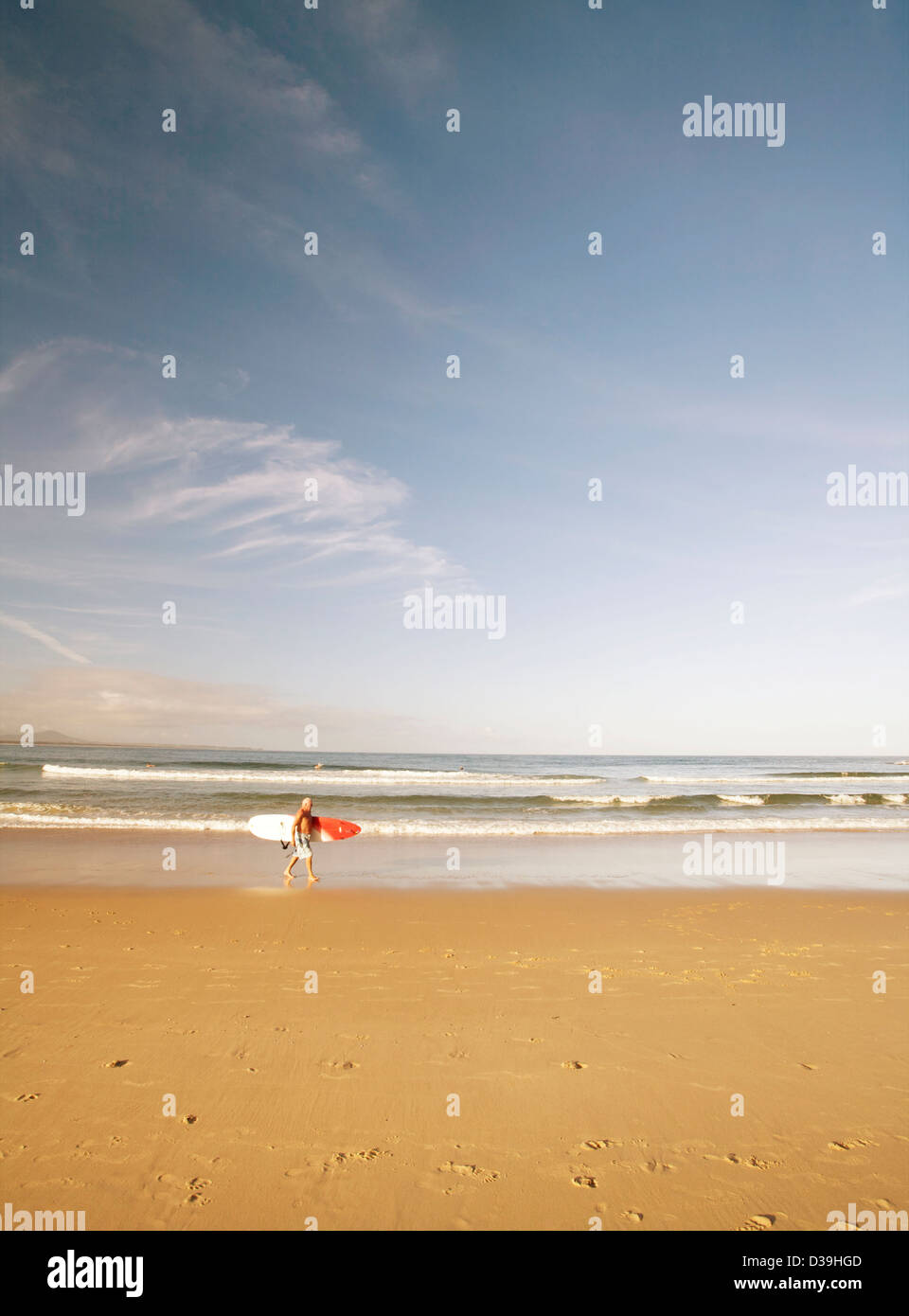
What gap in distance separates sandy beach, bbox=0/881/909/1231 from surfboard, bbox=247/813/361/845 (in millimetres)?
6469

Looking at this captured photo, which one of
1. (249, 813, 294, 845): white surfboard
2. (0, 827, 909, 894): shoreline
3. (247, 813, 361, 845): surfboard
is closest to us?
(0, 827, 909, 894): shoreline

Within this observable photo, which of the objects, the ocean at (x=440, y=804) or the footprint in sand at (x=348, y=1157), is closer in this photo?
the footprint in sand at (x=348, y=1157)

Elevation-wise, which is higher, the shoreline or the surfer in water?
the surfer in water

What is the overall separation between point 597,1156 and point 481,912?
20.7 ft

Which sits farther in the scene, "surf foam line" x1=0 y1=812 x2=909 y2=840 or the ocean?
the ocean

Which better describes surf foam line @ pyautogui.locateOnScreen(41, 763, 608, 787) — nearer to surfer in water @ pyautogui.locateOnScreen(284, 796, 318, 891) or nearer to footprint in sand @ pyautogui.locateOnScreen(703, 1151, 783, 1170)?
surfer in water @ pyautogui.locateOnScreen(284, 796, 318, 891)

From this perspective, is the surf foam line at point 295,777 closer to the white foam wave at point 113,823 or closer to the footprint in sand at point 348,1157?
the white foam wave at point 113,823

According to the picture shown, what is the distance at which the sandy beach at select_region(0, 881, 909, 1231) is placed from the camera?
3.85 m

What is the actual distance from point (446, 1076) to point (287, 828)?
1175 cm

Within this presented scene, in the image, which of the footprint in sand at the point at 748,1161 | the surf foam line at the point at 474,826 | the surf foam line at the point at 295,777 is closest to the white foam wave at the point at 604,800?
the surf foam line at the point at 474,826

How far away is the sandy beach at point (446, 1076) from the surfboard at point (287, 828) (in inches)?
255

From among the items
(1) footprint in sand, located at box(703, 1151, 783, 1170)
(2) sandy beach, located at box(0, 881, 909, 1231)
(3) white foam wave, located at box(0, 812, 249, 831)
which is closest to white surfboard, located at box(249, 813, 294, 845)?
(3) white foam wave, located at box(0, 812, 249, 831)

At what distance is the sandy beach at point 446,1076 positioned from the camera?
385 cm

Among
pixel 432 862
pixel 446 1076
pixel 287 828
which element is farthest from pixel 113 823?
pixel 446 1076
